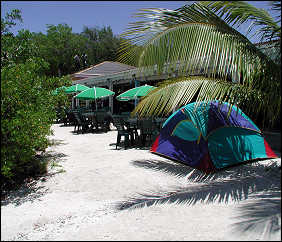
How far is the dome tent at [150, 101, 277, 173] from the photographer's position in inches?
221

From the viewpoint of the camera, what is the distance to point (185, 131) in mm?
6258

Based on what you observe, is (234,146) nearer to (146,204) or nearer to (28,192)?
(146,204)

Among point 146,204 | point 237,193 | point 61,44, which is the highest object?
point 61,44

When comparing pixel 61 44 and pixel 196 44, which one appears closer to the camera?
pixel 196 44

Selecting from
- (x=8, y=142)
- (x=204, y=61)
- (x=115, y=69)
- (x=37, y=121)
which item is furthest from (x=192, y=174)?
(x=115, y=69)

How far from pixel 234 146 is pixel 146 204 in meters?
2.64

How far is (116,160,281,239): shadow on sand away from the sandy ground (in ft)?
0.03

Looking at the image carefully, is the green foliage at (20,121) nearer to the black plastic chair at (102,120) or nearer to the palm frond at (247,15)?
the palm frond at (247,15)

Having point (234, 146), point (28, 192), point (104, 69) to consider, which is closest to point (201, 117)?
point (234, 146)

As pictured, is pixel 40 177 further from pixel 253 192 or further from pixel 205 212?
pixel 253 192

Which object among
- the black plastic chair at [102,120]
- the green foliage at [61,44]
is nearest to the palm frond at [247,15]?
the black plastic chair at [102,120]

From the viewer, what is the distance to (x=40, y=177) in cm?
615

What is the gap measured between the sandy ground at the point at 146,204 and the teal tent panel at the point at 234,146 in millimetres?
208

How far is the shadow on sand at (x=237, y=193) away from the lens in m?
2.94
